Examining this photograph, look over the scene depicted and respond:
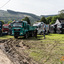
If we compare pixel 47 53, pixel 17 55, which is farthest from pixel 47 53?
pixel 17 55

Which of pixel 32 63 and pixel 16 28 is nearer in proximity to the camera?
pixel 32 63

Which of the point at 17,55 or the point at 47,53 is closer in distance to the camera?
the point at 17,55

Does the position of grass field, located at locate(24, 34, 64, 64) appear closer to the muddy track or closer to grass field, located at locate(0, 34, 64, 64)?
grass field, located at locate(0, 34, 64, 64)

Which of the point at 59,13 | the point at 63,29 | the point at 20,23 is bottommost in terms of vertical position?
the point at 63,29

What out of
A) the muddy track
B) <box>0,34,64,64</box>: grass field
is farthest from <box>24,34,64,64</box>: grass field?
the muddy track

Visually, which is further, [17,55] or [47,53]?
[47,53]

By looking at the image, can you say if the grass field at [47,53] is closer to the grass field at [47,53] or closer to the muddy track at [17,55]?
the grass field at [47,53]

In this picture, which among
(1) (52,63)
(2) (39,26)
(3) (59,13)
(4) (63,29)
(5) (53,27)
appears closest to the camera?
(1) (52,63)

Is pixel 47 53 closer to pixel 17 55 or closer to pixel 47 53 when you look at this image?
pixel 47 53

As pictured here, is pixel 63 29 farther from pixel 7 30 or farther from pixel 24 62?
pixel 24 62

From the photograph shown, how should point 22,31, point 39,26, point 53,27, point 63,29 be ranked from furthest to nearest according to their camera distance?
point 53,27
point 63,29
point 39,26
point 22,31

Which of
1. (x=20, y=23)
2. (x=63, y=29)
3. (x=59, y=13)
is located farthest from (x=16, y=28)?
(x=59, y=13)

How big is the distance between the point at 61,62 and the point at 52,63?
1.43 feet

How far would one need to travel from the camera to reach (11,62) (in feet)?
15.7
